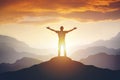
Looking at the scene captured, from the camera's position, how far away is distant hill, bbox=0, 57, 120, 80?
52375 mm

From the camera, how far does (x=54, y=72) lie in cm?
5350

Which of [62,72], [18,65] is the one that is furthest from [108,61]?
[62,72]

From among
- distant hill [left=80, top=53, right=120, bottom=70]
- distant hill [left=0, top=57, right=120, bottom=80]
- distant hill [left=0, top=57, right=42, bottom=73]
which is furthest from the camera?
distant hill [left=80, top=53, right=120, bottom=70]

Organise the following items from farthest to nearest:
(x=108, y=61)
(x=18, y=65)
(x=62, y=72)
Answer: (x=108, y=61) < (x=18, y=65) < (x=62, y=72)

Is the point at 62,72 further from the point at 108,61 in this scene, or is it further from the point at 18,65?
the point at 108,61

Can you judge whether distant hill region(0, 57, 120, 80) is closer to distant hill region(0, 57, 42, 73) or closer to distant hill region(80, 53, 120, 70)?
distant hill region(0, 57, 42, 73)

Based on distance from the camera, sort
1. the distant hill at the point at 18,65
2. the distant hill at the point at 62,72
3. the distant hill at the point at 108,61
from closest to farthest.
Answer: the distant hill at the point at 62,72, the distant hill at the point at 18,65, the distant hill at the point at 108,61

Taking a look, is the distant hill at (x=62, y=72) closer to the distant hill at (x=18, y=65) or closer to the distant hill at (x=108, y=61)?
the distant hill at (x=18, y=65)

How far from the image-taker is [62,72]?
53250 millimetres

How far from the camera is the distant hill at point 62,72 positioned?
52.4 m

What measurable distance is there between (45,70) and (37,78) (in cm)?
272

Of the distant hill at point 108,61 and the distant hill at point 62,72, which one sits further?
the distant hill at point 108,61

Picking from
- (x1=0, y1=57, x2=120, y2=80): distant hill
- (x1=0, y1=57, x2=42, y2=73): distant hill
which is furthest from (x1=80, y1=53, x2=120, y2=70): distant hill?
(x1=0, y1=57, x2=120, y2=80): distant hill

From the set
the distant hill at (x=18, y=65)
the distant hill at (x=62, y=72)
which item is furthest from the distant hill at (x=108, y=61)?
the distant hill at (x=62, y=72)
